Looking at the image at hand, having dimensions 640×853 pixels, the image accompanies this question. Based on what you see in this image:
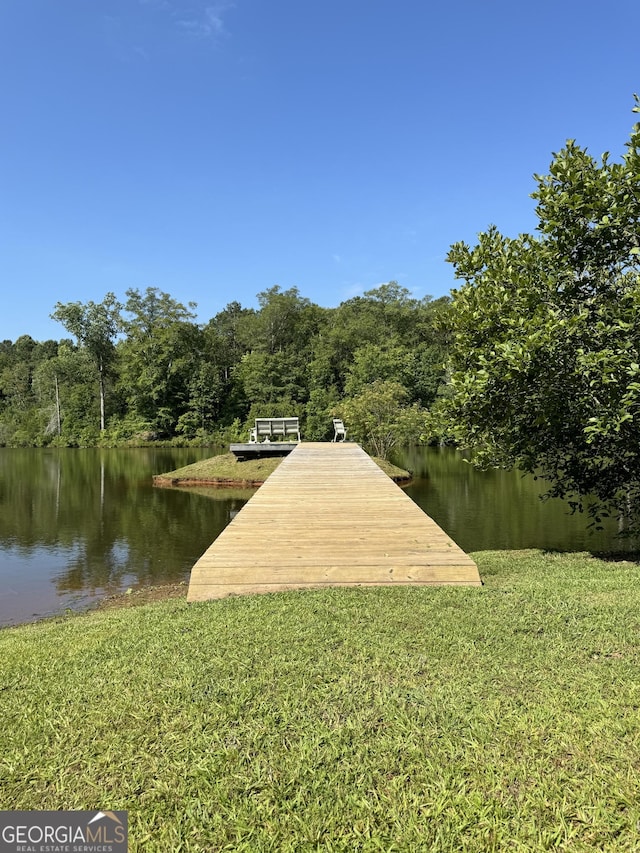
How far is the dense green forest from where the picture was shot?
45844mm

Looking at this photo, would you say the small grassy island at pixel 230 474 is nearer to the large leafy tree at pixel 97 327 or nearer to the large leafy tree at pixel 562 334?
the large leafy tree at pixel 562 334

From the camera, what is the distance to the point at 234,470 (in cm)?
2077

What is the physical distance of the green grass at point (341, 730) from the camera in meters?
1.73

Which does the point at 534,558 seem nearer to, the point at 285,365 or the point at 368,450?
the point at 368,450

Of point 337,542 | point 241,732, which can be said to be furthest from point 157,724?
point 337,542

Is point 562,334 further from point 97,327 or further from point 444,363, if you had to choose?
point 97,327

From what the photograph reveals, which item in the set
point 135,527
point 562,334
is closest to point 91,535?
point 135,527

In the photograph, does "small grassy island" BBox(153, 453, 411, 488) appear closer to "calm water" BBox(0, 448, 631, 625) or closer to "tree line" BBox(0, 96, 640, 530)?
"calm water" BBox(0, 448, 631, 625)

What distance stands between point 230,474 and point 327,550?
1594 cm

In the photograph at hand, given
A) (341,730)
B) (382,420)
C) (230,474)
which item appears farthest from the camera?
(382,420)

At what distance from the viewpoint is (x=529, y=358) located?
204 inches

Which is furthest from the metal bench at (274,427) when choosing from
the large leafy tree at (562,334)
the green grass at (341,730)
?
the green grass at (341,730)

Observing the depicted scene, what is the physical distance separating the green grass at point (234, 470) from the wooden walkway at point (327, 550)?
12.4 metres

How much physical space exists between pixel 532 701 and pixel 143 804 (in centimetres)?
176
